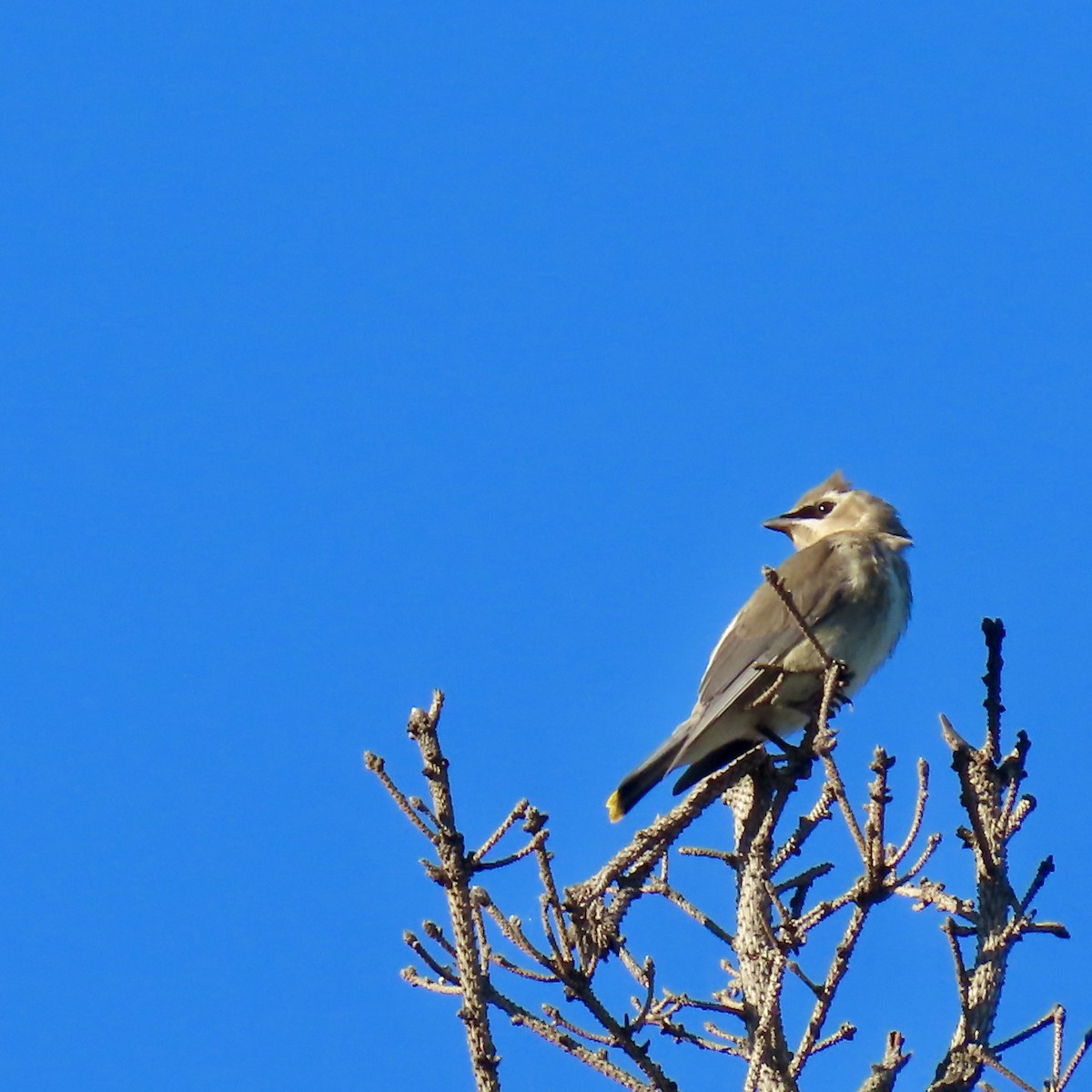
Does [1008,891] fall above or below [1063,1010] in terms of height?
above

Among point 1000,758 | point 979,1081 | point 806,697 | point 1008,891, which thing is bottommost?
point 979,1081

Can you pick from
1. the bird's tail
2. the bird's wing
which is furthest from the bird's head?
the bird's tail

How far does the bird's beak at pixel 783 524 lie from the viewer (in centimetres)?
702

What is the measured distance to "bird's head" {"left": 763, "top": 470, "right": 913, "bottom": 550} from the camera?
6660 mm

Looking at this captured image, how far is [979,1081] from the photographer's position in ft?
11.7

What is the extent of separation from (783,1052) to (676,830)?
2.93 feet

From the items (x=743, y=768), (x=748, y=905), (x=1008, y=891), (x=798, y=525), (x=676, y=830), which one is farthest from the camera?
(x=798, y=525)

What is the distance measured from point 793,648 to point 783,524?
1568 mm

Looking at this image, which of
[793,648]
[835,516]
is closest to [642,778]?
[793,648]

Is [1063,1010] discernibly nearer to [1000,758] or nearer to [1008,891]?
[1008,891]

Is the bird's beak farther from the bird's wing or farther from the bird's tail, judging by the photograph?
the bird's tail

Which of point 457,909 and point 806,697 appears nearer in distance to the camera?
point 457,909

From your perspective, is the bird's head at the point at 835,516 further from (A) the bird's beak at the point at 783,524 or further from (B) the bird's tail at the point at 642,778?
(B) the bird's tail at the point at 642,778

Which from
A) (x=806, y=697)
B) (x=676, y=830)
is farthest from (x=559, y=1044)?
(x=806, y=697)
